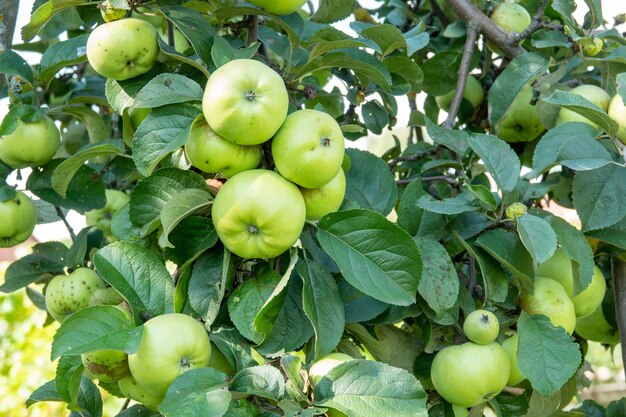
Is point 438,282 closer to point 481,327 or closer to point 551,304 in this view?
point 481,327

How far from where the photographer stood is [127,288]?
3.42ft

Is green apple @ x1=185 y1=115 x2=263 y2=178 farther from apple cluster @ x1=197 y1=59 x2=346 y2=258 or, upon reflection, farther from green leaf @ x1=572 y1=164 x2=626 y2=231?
green leaf @ x1=572 y1=164 x2=626 y2=231

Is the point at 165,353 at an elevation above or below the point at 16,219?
above

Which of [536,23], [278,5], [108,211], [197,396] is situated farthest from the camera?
[108,211]

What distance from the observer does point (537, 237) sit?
108 cm

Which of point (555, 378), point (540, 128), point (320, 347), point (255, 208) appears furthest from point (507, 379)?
point (540, 128)

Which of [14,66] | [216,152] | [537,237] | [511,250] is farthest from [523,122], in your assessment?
[14,66]

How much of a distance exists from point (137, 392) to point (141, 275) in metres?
0.16

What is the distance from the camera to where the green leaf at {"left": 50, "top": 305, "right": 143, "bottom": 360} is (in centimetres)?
87

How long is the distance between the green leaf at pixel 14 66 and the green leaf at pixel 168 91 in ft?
1.40

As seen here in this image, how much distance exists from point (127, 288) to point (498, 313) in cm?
59

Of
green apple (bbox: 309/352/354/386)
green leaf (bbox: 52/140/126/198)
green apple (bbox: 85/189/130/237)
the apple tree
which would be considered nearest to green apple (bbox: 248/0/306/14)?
the apple tree

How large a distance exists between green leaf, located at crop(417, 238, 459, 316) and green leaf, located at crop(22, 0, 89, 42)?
667mm

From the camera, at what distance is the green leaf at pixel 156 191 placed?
1.08 m
